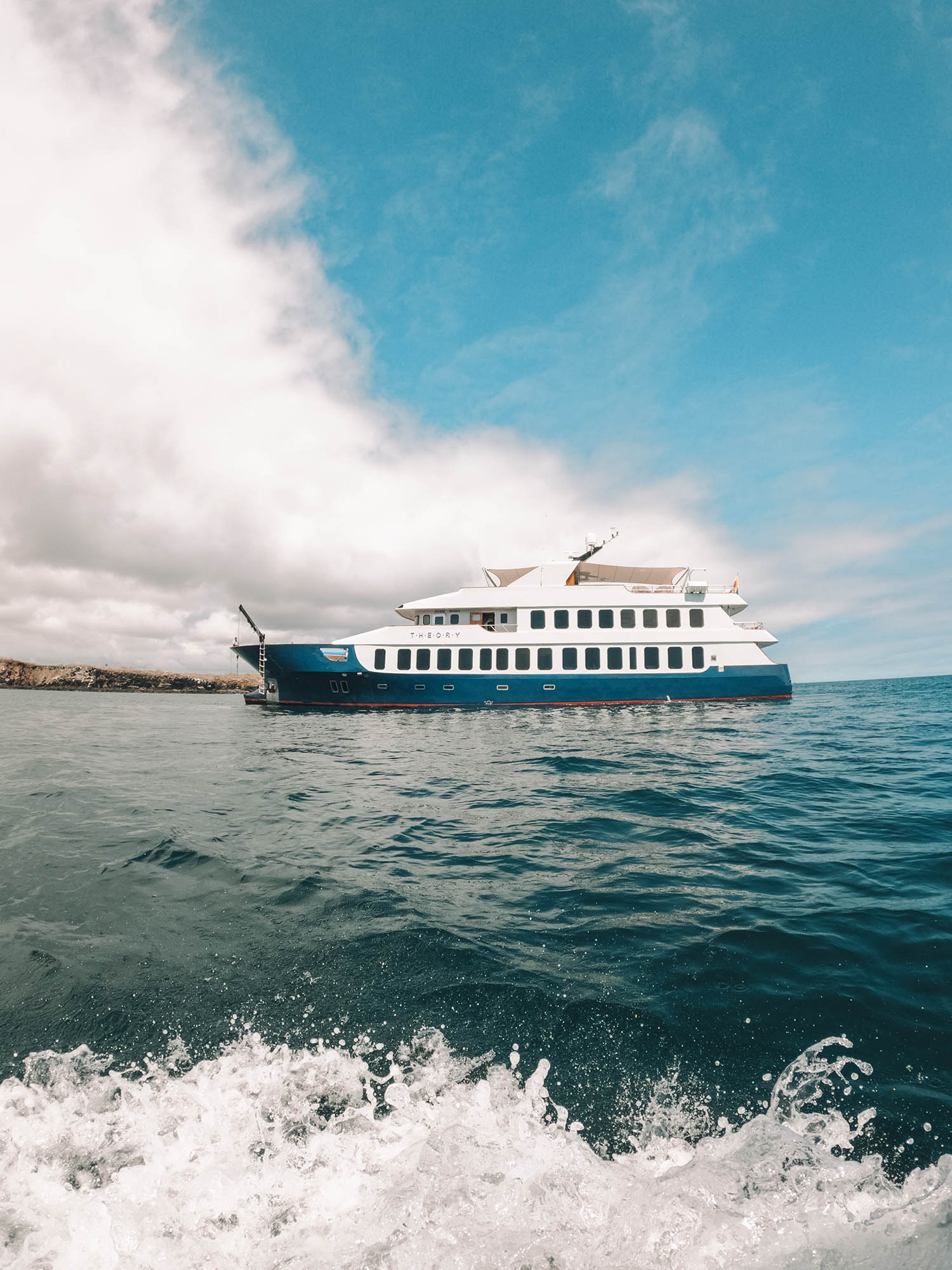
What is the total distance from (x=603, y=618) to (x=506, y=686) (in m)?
5.62

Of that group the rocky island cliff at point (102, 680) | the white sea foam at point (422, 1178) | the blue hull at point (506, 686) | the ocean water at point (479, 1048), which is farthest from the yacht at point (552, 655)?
the rocky island cliff at point (102, 680)

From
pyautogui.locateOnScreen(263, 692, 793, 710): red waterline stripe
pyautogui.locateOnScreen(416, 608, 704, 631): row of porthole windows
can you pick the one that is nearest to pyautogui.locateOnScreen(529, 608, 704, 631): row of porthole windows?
pyautogui.locateOnScreen(416, 608, 704, 631): row of porthole windows

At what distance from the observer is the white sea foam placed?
186 centimetres

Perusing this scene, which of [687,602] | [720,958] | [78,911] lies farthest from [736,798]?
[687,602]

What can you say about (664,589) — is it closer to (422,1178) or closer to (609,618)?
(609,618)

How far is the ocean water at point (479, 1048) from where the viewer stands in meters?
1.94

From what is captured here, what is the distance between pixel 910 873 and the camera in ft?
16.9

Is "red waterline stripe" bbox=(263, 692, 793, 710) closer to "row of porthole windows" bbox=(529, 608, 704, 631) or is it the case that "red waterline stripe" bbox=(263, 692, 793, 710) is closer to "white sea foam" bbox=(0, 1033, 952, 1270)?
"row of porthole windows" bbox=(529, 608, 704, 631)

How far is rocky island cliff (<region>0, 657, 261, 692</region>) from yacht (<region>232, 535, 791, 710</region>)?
75.0m

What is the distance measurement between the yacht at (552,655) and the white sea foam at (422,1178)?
23.3m

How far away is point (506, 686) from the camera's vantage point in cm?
2591

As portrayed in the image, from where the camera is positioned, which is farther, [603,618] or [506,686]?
[603,618]

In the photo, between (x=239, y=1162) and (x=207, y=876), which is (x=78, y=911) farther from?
(x=239, y=1162)

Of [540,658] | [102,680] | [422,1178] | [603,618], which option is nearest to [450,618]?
[540,658]
